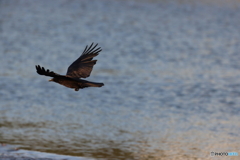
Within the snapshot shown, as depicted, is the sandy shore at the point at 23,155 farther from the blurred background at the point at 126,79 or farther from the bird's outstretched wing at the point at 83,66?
the bird's outstretched wing at the point at 83,66

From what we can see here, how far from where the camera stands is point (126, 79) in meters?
16.3

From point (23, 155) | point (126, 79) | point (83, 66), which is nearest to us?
point (83, 66)

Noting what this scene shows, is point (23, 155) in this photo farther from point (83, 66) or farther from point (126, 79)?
point (126, 79)

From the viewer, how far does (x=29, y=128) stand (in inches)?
453

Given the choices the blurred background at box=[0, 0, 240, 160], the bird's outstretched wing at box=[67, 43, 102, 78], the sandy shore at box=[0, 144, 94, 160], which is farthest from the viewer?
the blurred background at box=[0, 0, 240, 160]

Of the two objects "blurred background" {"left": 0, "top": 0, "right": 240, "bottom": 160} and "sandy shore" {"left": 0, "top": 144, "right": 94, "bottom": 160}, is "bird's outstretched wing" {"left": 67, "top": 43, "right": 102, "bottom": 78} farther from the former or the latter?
"blurred background" {"left": 0, "top": 0, "right": 240, "bottom": 160}

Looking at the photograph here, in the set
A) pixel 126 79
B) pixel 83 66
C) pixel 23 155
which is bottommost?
pixel 23 155

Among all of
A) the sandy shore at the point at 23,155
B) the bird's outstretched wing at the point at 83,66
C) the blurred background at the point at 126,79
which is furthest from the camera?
the blurred background at the point at 126,79

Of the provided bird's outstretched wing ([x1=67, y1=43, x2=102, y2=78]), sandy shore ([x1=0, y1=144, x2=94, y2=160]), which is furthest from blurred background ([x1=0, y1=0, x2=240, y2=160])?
bird's outstretched wing ([x1=67, y1=43, x2=102, y2=78])

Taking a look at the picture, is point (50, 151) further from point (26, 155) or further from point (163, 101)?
point (163, 101)

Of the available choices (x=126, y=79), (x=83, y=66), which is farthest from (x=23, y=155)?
(x=126, y=79)

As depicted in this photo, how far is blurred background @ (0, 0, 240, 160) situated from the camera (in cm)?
1095

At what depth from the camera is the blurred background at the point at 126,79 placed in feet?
35.9

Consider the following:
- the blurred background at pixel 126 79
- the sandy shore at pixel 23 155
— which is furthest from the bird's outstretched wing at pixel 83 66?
the blurred background at pixel 126 79
